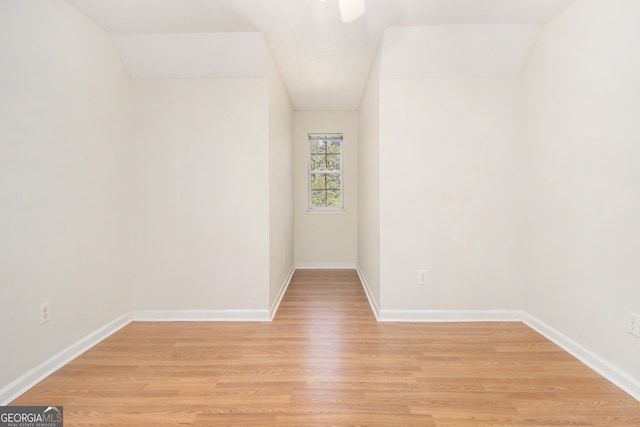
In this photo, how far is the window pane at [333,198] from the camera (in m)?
4.94

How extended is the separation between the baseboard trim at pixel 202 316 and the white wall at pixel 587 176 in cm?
231

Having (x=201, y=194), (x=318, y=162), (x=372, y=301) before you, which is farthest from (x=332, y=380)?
(x=318, y=162)

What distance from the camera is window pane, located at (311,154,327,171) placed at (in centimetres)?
492

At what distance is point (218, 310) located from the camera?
2730mm

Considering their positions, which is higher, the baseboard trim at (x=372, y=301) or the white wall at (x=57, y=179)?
the white wall at (x=57, y=179)

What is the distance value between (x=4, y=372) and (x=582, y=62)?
383 cm

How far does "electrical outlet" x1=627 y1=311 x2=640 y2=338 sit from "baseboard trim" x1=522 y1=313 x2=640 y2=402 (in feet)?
0.80

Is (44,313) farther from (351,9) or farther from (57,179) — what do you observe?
(351,9)

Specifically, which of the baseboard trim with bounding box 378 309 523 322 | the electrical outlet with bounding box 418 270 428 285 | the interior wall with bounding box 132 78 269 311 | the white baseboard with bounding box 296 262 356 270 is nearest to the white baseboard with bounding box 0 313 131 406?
the interior wall with bounding box 132 78 269 311

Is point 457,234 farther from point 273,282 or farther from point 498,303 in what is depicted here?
point 273,282

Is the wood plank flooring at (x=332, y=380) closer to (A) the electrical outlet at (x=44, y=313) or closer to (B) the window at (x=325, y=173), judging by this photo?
(A) the electrical outlet at (x=44, y=313)

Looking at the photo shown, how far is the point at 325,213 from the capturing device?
488 cm

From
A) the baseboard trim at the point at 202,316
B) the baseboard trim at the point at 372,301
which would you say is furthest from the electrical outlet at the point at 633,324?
the baseboard trim at the point at 202,316

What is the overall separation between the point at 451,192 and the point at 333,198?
2468 mm
